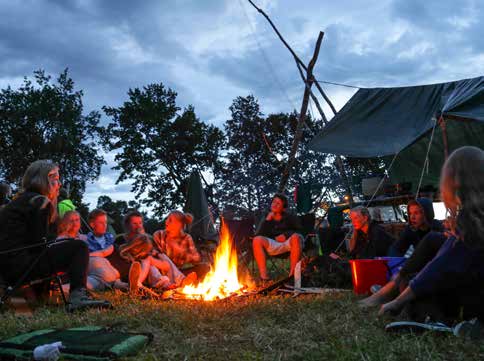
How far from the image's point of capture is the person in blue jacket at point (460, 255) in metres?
2.14

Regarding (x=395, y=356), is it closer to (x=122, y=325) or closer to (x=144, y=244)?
(x=122, y=325)

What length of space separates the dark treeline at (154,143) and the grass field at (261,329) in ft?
64.0

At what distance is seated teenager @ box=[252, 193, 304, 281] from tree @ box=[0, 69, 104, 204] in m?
20.1

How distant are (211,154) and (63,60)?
408 inches

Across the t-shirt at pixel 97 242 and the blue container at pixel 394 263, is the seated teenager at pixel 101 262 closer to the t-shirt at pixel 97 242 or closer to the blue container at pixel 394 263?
the t-shirt at pixel 97 242

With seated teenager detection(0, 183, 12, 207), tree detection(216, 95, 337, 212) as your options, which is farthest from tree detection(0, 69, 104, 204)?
seated teenager detection(0, 183, 12, 207)

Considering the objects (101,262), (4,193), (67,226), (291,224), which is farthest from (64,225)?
(291,224)

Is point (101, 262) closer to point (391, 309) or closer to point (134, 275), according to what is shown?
point (134, 275)

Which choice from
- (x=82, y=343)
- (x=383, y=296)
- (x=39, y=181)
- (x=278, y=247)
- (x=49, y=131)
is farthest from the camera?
(x=49, y=131)

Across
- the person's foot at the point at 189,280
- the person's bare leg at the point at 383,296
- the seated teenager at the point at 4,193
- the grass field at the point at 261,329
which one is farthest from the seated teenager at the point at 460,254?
the seated teenager at the point at 4,193

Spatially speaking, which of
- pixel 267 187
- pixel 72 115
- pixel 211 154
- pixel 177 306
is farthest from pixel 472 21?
pixel 72 115

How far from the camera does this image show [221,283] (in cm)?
413

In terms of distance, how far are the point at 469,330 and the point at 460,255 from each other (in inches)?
14.1

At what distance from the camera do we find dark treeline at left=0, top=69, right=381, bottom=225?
928 inches
